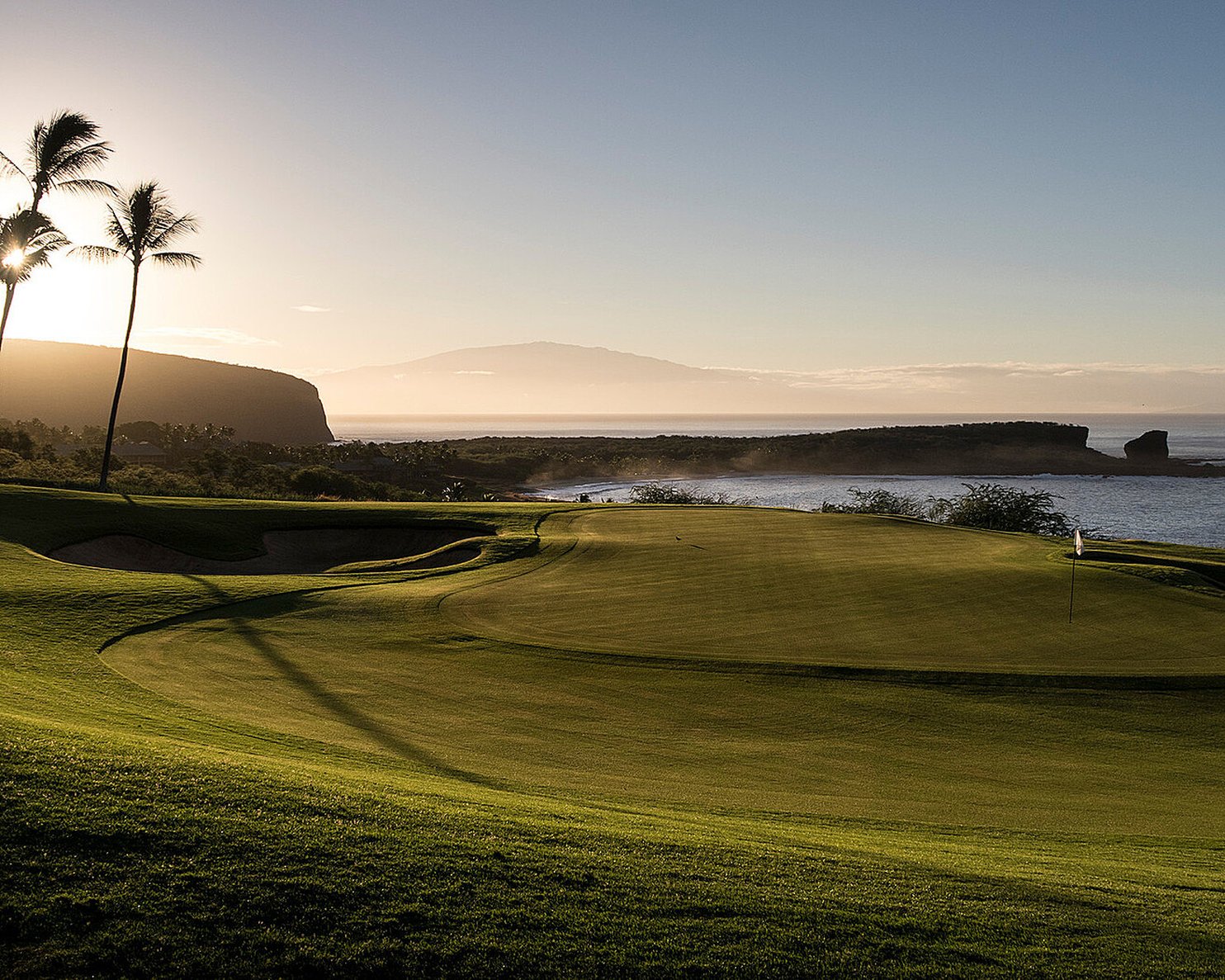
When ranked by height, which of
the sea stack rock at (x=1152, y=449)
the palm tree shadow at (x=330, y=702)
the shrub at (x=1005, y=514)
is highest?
the sea stack rock at (x=1152, y=449)

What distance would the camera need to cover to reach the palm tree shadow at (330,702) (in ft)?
33.4

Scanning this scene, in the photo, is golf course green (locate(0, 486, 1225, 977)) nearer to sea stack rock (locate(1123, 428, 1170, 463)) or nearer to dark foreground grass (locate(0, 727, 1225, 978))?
dark foreground grass (locate(0, 727, 1225, 978))

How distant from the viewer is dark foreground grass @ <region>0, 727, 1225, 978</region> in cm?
512

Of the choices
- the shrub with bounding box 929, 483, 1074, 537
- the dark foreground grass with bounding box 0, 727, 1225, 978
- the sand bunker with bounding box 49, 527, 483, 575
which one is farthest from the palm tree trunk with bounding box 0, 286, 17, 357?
the shrub with bounding box 929, 483, 1074, 537

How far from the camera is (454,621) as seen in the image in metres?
18.1

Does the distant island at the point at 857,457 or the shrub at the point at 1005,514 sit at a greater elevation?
the distant island at the point at 857,457

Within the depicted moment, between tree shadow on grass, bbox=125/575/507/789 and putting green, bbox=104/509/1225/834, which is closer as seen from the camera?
tree shadow on grass, bbox=125/575/507/789

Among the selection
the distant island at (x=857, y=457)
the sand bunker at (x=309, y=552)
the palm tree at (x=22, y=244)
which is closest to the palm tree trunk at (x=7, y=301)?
the palm tree at (x=22, y=244)

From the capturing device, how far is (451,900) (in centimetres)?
582

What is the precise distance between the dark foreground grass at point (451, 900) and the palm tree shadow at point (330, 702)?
2523 mm

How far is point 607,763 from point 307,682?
5.78 metres

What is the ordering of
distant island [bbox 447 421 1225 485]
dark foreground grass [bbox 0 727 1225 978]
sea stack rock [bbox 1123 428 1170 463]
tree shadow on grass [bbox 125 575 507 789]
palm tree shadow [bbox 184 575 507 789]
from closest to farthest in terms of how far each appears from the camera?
1. dark foreground grass [bbox 0 727 1225 978]
2. palm tree shadow [bbox 184 575 507 789]
3. tree shadow on grass [bbox 125 575 507 789]
4. distant island [bbox 447 421 1225 485]
5. sea stack rock [bbox 1123 428 1170 463]

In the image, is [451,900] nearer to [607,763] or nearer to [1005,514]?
[607,763]

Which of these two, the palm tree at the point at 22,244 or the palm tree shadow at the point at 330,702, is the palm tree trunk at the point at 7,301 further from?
the palm tree shadow at the point at 330,702
